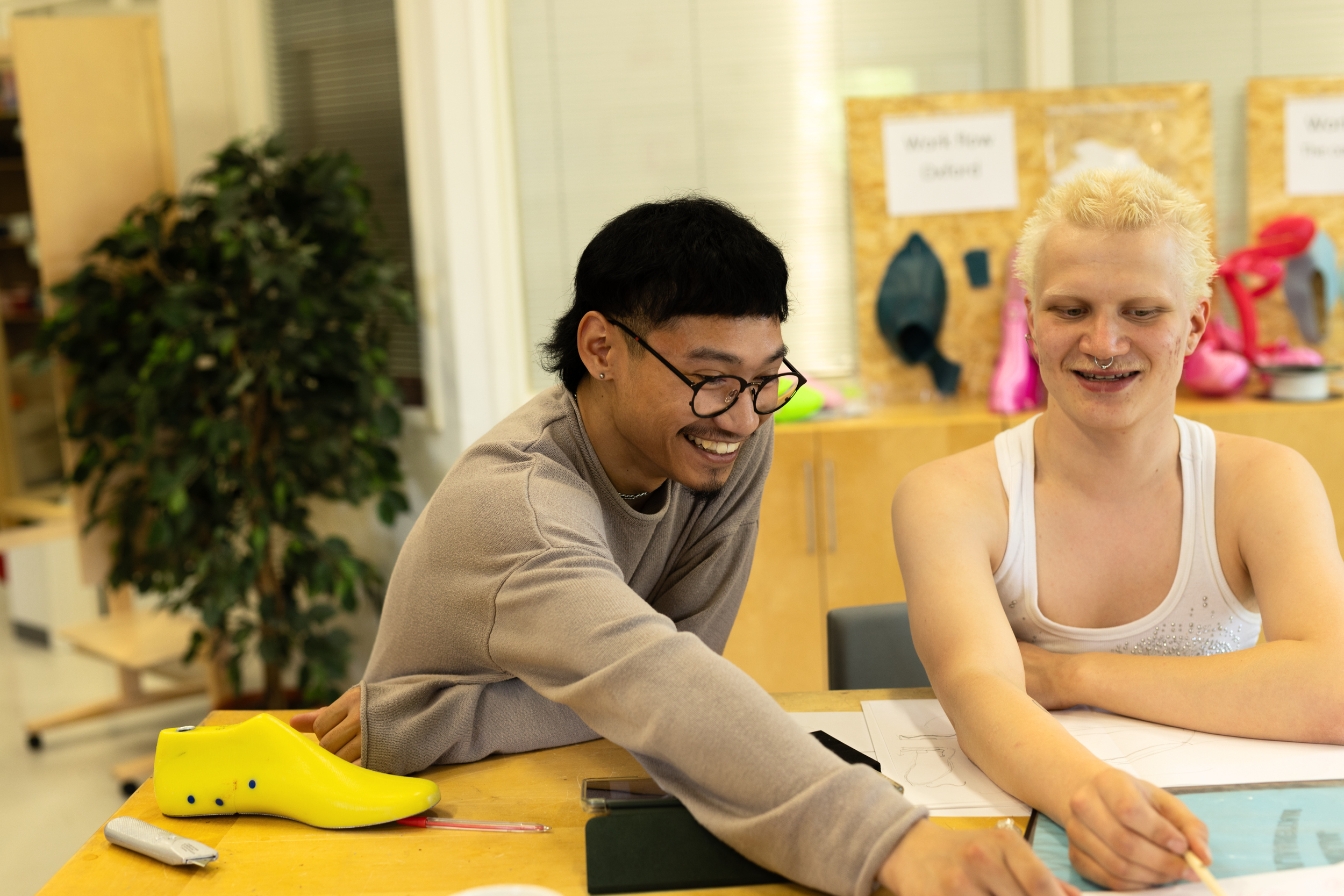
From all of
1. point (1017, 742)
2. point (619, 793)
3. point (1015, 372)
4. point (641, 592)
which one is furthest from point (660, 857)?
point (1015, 372)

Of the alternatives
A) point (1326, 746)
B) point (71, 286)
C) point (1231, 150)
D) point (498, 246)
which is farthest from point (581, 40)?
point (1326, 746)

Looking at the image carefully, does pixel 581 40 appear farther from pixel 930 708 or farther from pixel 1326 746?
pixel 1326 746

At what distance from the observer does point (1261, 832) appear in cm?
95

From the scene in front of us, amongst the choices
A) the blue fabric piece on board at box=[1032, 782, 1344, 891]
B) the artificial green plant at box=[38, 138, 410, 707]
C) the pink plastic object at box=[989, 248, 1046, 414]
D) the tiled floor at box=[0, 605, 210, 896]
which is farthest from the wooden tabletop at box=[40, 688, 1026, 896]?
the pink plastic object at box=[989, 248, 1046, 414]

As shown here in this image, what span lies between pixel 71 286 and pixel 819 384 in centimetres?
212

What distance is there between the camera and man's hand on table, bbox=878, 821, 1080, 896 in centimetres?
82

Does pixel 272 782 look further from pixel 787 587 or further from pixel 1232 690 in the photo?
pixel 787 587

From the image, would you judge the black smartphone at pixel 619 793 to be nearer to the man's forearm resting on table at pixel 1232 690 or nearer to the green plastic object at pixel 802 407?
the man's forearm resting on table at pixel 1232 690

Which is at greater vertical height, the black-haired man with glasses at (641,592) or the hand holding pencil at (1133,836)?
the black-haired man with glasses at (641,592)

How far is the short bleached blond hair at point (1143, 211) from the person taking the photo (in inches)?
51.1

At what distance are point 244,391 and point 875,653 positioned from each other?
206 centimetres

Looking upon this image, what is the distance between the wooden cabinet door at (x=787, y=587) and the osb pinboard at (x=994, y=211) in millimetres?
450

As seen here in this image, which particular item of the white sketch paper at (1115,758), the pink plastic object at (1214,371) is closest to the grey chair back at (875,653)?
the white sketch paper at (1115,758)

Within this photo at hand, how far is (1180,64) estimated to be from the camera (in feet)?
10.3
